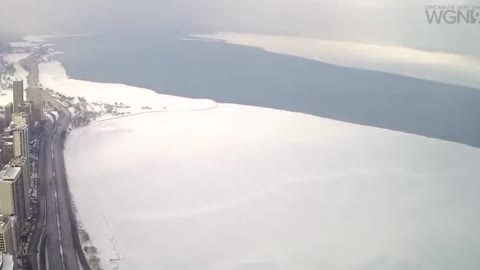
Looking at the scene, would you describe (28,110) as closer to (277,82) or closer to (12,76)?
(12,76)

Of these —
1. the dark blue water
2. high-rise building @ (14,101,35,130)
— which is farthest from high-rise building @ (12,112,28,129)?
the dark blue water

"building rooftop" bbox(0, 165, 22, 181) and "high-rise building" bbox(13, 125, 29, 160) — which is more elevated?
"high-rise building" bbox(13, 125, 29, 160)

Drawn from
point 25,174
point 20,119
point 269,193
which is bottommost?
point 269,193

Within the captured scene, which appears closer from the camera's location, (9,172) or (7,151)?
(9,172)

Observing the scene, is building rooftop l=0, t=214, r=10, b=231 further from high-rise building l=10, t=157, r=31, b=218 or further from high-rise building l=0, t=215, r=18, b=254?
high-rise building l=10, t=157, r=31, b=218

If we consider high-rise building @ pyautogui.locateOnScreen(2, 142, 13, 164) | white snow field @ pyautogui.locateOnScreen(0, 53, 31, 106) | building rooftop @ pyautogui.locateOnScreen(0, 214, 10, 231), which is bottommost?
building rooftop @ pyautogui.locateOnScreen(0, 214, 10, 231)

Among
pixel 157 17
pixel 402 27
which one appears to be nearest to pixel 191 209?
pixel 157 17

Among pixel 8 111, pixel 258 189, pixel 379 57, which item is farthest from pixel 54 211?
pixel 379 57
